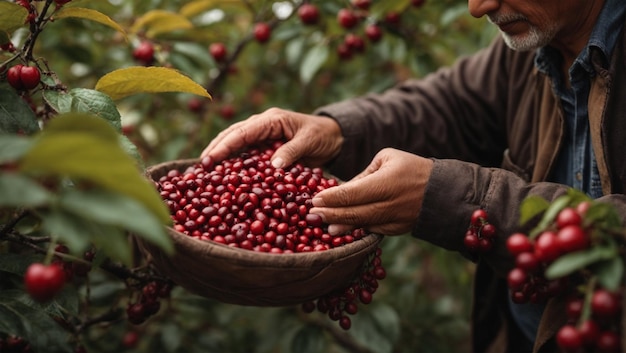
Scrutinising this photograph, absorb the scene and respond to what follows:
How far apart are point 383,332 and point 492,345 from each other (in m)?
0.42

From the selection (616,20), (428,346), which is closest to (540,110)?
Result: (616,20)

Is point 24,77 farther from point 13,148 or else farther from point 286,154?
point 286,154

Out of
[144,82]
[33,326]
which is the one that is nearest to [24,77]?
[144,82]

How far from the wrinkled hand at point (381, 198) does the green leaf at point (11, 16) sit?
81 centimetres

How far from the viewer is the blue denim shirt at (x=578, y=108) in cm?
152

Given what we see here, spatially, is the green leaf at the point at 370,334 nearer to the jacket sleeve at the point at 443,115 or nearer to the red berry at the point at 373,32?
the jacket sleeve at the point at 443,115

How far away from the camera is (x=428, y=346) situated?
2371 millimetres

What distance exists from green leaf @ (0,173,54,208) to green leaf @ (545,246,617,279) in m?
0.77

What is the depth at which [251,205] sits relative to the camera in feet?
4.63

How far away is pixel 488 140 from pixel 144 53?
131 centimetres

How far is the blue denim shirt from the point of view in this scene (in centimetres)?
152

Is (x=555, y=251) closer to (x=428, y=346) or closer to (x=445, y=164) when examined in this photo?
(x=445, y=164)

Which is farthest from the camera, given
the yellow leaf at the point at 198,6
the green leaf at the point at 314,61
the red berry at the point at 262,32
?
the red berry at the point at 262,32

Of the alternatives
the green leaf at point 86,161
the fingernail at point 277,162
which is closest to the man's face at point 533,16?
the fingernail at point 277,162
